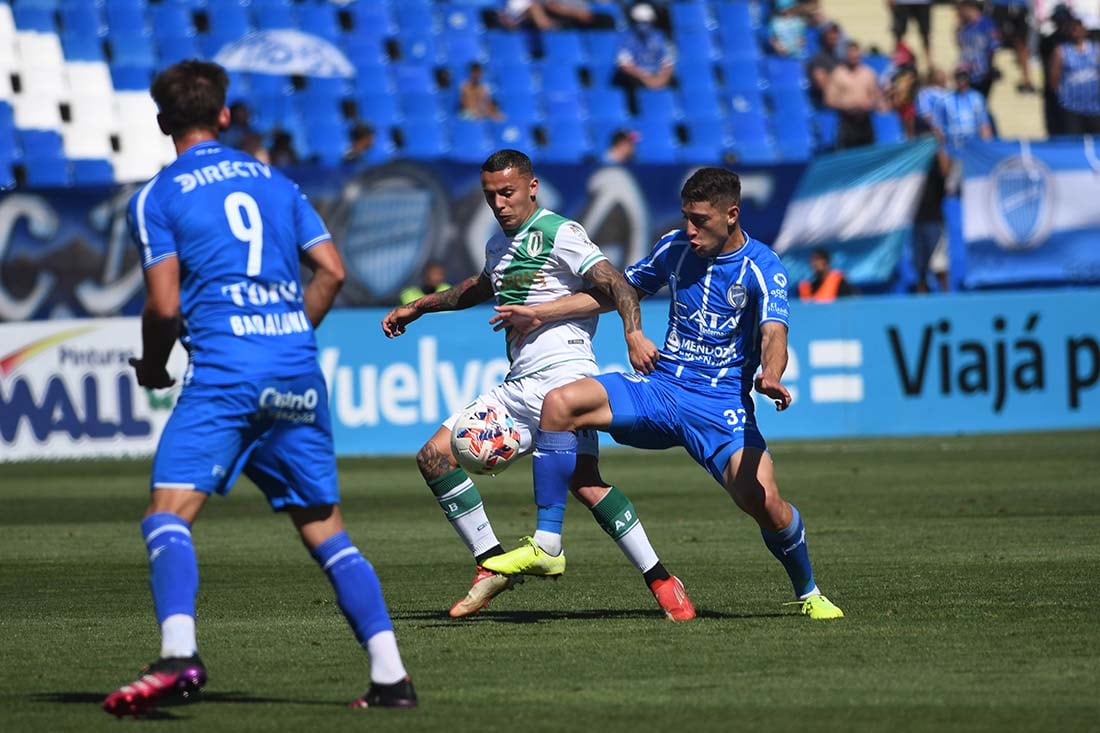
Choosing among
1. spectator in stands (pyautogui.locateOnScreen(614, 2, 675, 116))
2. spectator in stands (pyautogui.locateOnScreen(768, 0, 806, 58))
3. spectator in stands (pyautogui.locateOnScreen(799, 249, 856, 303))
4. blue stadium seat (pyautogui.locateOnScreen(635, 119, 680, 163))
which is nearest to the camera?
spectator in stands (pyautogui.locateOnScreen(799, 249, 856, 303))

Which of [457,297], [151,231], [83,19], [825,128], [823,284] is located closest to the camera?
[151,231]

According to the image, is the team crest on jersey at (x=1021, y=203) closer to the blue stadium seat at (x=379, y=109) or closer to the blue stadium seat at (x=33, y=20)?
the blue stadium seat at (x=379, y=109)

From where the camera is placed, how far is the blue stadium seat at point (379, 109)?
83.1ft

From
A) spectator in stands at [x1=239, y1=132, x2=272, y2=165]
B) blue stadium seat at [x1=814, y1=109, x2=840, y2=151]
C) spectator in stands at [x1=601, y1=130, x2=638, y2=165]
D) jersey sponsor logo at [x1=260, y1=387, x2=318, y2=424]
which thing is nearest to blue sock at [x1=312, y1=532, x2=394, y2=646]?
jersey sponsor logo at [x1=260, y1=387, x2=318, y2=424]

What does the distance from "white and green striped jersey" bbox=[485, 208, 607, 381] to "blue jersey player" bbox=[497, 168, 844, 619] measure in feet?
0.60

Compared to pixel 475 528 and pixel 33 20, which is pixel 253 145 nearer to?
pixel 33 20

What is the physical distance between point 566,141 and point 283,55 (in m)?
4.47

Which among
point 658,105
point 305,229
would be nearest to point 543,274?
point 305,229

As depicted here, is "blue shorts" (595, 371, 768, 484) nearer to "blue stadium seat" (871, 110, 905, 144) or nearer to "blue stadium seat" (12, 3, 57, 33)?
"blue stadium seat" (12, 3, 57, 33)

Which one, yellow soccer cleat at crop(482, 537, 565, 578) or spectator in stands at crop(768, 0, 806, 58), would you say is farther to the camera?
spectator in stands at crop(768, 0, 806, 58)

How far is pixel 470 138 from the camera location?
2558cm

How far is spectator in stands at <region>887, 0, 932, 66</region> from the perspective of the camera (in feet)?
99.6

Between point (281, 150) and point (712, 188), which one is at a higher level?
point (712, 188)

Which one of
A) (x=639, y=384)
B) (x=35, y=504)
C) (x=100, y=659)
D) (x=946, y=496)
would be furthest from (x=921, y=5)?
(x=100, y=659)
